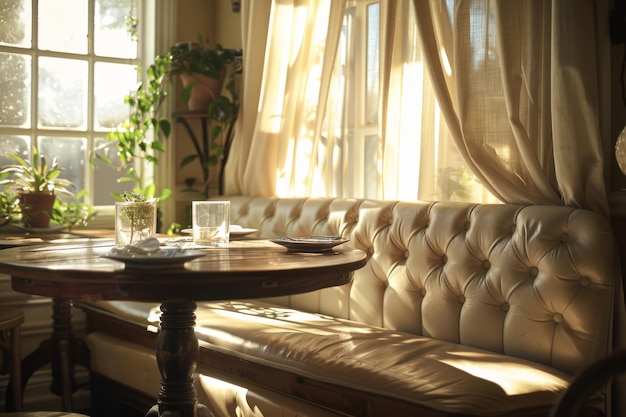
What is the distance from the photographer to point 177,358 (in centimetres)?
194

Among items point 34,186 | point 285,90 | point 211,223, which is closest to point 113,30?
point 34,186

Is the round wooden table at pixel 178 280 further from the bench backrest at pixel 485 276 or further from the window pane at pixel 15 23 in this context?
the window pane at pixel 15 23

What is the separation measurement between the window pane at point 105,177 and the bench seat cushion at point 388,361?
1.40 metres

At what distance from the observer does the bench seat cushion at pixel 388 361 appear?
5.68 ft

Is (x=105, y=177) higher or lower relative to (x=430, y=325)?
higher

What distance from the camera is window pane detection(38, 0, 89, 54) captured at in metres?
3.71

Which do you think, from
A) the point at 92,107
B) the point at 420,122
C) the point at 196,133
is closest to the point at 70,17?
the point at 92,107

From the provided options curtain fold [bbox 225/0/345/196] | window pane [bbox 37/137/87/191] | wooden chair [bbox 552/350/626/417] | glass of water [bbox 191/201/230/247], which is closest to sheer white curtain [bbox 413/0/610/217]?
curtain fold [bbox 225/0/345/196]

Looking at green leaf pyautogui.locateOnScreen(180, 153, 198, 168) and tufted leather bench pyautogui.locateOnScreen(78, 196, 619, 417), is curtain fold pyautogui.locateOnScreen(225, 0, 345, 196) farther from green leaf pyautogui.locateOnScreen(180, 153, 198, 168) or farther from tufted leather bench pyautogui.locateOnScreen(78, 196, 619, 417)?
tufted leather bench pyautogui.locateOnScreen(78, 196, 619, 417)

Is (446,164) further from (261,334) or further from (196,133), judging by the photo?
(196,133)

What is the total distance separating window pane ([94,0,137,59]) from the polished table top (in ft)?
7.32

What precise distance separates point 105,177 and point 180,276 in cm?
252

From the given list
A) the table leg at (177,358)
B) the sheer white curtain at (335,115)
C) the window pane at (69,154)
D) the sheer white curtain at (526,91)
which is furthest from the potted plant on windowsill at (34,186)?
the sheer white curtain at (526,91)

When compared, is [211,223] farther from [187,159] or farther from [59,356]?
[187,159]
